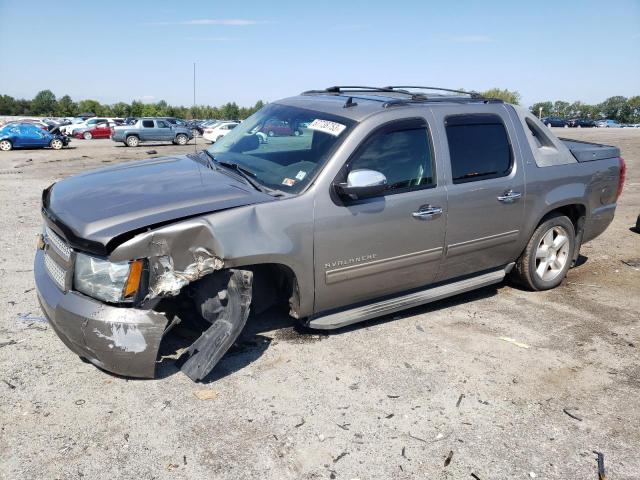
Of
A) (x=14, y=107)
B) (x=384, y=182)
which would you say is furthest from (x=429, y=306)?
(x=14, y=107)

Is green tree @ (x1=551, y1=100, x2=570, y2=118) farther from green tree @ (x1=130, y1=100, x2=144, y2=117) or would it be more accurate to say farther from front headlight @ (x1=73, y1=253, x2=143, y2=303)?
front headlight @ (x1=73, y1=253, x2=143, y2=303)

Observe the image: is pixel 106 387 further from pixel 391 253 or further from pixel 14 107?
pixel 14 107

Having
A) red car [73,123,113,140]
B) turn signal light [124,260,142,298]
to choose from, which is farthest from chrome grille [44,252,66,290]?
red car [73,123,113,140]

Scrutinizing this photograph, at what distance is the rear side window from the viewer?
4.25 meters

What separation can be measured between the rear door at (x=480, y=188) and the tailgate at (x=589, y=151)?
983 mm

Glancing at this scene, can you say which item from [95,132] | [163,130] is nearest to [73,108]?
[95,132]

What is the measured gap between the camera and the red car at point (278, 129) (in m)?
4.23

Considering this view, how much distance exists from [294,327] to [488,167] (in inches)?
82.7

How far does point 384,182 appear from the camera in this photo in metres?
3.66

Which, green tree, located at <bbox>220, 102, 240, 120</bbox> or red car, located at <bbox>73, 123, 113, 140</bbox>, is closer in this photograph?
red car, located at <bbox>73, 123, 113, 140</bbox>

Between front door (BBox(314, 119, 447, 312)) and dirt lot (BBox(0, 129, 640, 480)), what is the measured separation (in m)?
0.47

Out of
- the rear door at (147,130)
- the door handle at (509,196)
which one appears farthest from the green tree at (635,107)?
the door handle at (509,196)

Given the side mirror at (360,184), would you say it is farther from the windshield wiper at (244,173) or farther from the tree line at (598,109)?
the tree line at (598,109)

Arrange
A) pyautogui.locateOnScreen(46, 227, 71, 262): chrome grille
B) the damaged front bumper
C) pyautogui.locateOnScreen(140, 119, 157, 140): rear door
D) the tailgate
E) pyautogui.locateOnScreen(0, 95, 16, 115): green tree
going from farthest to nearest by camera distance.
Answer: pyautogui.locateOnScreen(0, 95, 16, 115): green tree < pyautogui.locateOnScreen(140, 119, 157, 140): rear door < the tailgate < pyautogui.locateOnScreen(46, 227, 71, 262): chrome grille < the damaged front bumper
